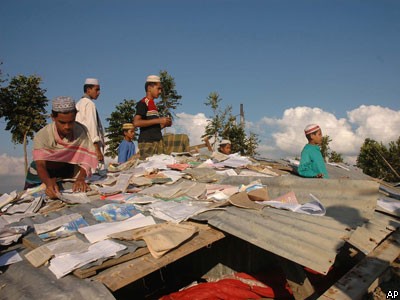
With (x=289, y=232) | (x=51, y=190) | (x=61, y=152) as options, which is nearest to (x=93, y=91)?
(x=61, y=152)

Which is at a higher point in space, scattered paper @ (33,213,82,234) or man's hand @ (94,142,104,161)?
man's hand @ (94,142,104,161)

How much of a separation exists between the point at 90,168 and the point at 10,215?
1.19m

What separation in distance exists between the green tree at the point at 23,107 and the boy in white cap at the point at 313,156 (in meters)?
14.5

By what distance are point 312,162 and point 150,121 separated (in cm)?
290

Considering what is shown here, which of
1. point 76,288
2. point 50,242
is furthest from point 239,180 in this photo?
point 76,288

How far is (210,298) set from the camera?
9.11 ft

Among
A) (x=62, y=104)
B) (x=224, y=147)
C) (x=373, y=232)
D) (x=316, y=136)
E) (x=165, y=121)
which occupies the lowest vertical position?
(x=373, y=232)

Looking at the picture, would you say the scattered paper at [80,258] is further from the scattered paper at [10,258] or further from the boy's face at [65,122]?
the boy's face at [65,122]

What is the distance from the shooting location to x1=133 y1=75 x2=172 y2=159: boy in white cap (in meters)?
5.64

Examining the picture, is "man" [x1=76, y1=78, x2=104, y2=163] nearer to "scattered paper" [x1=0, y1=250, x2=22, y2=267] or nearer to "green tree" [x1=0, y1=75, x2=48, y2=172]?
"scattered paper" [x1=0, y1=250, x2=22, y2=267]

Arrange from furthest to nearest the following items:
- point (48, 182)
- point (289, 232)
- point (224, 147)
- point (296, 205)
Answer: point (224, 147) → point (48, 182) → point (296, 205) → point (289, 232)

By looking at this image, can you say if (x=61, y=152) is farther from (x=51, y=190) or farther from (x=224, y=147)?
(x=224, y=147)

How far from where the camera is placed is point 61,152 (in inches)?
155

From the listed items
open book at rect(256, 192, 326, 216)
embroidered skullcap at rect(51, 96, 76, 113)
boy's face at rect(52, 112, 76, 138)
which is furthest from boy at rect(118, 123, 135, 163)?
open book at rect(256, 192, 326, 216)
